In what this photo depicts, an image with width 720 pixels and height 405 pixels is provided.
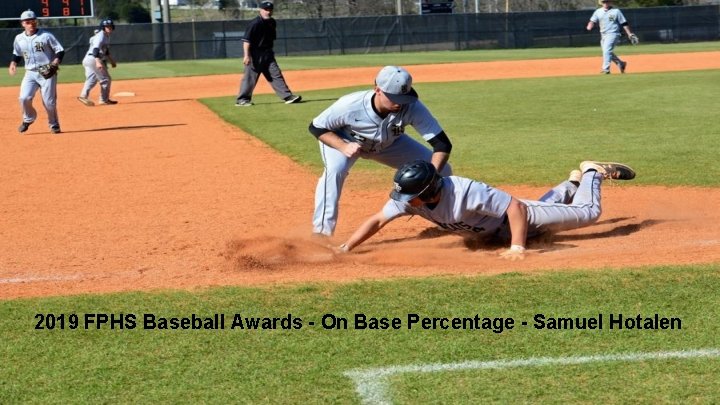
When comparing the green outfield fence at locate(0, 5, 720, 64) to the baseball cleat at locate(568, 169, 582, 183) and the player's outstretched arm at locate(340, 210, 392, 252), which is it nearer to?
the baseball cleat at locate(568, 169, 582, 183)

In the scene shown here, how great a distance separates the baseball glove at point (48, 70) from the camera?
1598cm

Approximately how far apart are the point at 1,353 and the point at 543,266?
136 inches

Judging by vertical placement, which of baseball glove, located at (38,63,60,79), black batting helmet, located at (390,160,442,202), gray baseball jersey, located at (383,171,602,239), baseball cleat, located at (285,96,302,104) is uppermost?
baseball glove, located at (38,63,60,79)

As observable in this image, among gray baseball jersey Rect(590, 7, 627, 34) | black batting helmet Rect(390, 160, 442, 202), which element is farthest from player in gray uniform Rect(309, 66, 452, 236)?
gray baseball jersey Rect(590, 7, 627, 34)

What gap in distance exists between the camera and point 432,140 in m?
7.32

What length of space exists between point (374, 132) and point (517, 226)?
1.35 m

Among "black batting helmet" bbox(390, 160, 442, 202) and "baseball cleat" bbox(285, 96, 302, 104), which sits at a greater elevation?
"baseball cleat" bbox(285, 96, 302, 104)

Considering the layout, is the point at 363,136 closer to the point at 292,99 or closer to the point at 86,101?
the point at 292,99

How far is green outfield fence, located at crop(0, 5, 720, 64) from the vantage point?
44.4m

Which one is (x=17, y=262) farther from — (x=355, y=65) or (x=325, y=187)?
(x=355, y=65)

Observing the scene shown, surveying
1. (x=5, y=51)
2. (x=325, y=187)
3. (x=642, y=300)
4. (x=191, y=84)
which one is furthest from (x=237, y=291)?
(x=5, y=51)

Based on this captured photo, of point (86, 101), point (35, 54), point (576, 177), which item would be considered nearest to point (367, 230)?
point (576, 177)

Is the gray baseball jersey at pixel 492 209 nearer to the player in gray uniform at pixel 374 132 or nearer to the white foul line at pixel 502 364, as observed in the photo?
the player in gray uniform at pixel 374 132

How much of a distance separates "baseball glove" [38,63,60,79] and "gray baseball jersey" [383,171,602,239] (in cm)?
1036
